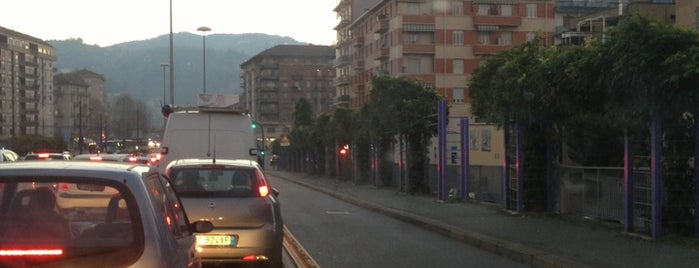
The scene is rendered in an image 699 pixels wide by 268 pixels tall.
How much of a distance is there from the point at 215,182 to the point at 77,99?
155410 mm

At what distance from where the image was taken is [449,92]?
251 feet

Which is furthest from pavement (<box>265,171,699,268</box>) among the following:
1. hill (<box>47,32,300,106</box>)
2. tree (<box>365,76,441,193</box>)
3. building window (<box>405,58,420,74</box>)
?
hill (<box>47,32,300,106</box>)

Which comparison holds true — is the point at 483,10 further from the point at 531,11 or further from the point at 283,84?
the point at 283,84

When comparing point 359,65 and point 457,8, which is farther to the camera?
point 359,65

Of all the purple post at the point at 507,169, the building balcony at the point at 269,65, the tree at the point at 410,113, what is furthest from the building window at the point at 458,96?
the building balcony at the point at 269,65

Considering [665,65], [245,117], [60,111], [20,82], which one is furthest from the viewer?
[60,111]

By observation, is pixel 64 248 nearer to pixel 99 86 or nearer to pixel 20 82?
pixel 20 82

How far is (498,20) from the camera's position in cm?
7825

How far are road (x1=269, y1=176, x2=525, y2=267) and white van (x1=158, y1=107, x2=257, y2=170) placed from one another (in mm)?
2118

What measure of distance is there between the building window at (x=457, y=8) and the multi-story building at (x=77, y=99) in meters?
70.8

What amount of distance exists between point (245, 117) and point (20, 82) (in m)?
123

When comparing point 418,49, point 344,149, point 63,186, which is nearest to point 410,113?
point 344,149

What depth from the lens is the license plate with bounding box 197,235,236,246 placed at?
958 cm

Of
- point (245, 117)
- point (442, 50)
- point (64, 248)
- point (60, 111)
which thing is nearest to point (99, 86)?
point (60, 111)
